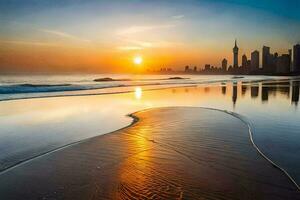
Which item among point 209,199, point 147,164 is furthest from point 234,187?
point 147,164

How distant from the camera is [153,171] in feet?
17.7

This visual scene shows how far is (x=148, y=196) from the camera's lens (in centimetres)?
435

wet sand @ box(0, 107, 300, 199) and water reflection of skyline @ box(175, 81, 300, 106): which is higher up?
wet sand @ box(0, 107, 300, 199)

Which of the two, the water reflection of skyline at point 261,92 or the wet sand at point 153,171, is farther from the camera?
the water reflection of skyline at point 261,92

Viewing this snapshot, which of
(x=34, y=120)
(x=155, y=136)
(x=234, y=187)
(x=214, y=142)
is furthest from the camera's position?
(x=34, y=120)

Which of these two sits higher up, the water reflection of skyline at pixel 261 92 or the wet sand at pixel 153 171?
the wet sand at pixel 153 171

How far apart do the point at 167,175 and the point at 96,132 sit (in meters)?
4.44

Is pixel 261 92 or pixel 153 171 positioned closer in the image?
pixel 153 171

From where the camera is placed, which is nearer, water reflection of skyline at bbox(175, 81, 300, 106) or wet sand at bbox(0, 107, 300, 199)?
wet sand at bbox(0, 107, 300, 199)

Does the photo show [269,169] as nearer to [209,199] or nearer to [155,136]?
[209,199]

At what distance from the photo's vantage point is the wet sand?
446 centimetres

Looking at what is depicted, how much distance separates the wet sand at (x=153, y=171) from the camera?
4.46 meters

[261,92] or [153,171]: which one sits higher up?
[153,171]

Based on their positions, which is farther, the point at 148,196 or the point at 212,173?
the point at 212,173
